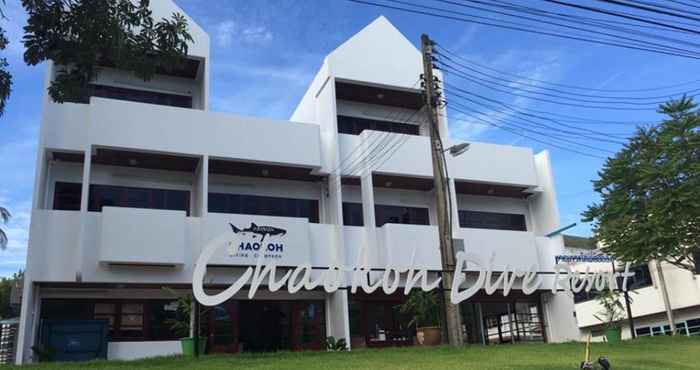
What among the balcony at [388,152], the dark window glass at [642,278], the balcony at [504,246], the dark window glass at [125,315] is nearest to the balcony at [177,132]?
the balcony at [388,152]

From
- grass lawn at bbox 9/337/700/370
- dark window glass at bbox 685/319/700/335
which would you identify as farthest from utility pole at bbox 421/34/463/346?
dark window glass at bbox 685/319/700/335

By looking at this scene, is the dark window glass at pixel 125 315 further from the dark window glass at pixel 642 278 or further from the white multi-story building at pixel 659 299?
the dark window glass at pixel 642 278

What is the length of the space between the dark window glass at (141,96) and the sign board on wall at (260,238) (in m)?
5.72

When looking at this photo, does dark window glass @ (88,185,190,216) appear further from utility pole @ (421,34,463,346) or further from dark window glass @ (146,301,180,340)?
utility pole @ (421,34,463,346)

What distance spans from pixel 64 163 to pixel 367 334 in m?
11.4

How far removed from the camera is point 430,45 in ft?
59.8

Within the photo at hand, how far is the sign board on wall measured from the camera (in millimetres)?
20125

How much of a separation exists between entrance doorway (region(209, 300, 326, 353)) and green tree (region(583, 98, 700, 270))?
10767 millimetres

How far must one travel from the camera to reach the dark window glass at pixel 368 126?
1014 inches

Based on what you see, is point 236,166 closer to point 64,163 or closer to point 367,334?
point 64,163

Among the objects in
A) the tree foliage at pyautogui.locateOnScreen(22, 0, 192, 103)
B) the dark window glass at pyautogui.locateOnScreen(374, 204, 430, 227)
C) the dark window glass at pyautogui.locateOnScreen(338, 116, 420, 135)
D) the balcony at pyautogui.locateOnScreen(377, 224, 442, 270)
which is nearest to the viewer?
the tree foliage at pyautogui.locateOnScreen(22, 0, 192, 103)

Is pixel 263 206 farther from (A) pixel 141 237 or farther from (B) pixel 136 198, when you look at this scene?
(A) pixel 141 237

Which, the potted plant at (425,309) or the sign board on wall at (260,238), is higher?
the sign board on wall at (260,238)

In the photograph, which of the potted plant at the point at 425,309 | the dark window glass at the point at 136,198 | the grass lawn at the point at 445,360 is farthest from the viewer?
the dark window glass at the point at 136,198
